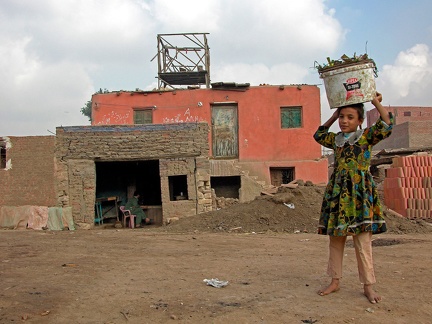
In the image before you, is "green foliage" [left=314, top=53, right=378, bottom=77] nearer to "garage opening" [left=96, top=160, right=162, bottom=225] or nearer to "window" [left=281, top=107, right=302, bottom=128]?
"garage opening" [left=96, top=160, right=162, bottom=225]

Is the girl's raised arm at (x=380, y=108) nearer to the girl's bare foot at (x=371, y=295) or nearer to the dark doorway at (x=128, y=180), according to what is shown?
the girl's bare foot at (x=371, y=295)

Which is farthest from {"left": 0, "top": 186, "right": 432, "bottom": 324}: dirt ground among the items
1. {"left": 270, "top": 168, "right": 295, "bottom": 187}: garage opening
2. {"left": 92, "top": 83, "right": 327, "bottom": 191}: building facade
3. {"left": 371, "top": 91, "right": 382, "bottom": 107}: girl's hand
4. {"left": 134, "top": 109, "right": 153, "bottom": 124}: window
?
{"left": 134, "top": 109, "right": 153, "bottom": 124}: window

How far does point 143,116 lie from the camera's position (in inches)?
711

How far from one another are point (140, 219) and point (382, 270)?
11.4 meters

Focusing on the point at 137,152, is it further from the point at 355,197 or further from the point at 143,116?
the point at 355,197

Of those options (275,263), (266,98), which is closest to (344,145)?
(275,263)

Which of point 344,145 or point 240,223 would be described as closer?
point 344,145

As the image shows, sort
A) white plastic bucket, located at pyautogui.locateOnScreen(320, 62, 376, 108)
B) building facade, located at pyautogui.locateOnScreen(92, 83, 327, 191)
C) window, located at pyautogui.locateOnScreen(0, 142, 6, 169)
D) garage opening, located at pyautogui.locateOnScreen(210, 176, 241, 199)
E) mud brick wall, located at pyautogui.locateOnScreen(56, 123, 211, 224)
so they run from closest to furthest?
white plastic bucket, located at pyautogui.locateOnScreen(320, 62, 376, 108)
window, located at pyautogui.locateOnScreen(0, 142, 6, 169)
mud brick wall, located at pyautogui.locateOnScreen(56, 123, 211, 224)
garage opening, located at pyautogui.locateOnScreen(210, 176, 241, 199)
building facade, located at pyautogui.locateOnScreen(92, 83, 327, 191)

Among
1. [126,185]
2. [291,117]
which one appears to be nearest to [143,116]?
[126,185]

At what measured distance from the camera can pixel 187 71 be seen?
1909cm

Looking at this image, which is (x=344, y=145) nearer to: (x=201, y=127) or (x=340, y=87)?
(x=340, y=87)

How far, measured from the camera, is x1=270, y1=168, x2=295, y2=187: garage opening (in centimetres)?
1792

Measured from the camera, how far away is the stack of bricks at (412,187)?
1177cm

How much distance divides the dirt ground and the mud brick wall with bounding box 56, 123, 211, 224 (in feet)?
21.4
